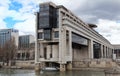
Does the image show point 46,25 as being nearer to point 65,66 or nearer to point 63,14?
point 63,14

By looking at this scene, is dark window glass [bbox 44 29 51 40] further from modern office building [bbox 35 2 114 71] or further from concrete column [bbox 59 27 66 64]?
concrete column [bbox 59 27 66 64]

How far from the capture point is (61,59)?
9700 cm

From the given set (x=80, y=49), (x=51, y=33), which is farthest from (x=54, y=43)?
(x=80, y=49)

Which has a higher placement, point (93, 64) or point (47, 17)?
point (47, 17)

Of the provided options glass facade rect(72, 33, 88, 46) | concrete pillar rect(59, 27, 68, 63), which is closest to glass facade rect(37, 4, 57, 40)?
concrete pillar rect(59, 27, 68, 63)

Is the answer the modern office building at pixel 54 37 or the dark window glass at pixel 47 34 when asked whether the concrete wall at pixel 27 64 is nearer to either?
the modern office building at pixel 54 37

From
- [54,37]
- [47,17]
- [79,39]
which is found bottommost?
[54,37]

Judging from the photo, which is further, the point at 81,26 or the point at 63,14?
the point at 81,26

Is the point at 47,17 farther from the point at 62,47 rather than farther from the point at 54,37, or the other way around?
A: the point at 62,47

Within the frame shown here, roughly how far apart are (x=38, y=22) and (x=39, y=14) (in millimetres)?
3487

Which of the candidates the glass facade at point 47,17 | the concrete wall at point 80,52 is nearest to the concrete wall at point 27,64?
the concrete wall at point 80,52

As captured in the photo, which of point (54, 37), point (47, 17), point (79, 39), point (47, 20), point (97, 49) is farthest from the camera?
point (97, 49)

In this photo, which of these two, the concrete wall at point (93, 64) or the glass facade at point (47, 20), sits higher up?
the glass facade at point (47, 20)

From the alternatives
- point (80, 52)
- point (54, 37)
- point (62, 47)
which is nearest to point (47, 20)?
point (54, 37)
